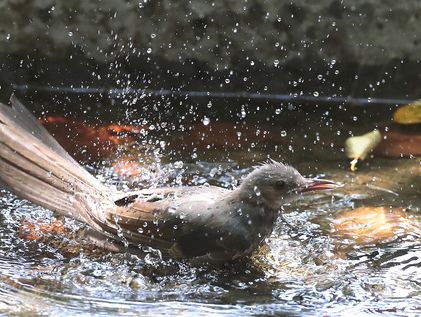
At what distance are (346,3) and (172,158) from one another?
6.63 feet

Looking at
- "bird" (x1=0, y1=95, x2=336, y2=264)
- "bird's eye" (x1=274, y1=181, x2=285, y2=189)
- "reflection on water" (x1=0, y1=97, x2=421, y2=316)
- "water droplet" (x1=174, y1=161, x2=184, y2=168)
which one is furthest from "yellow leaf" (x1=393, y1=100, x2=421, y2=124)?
"bird's eye" (x1=274, y1=181, x2=285, y2=189)

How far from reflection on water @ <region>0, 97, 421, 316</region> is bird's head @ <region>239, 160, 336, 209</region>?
1.12 feet

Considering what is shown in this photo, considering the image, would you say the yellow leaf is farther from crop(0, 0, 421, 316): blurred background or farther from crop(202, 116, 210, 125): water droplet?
crop(202, 116, 210, 125): water droplet

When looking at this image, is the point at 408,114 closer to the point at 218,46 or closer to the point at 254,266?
the point at 218,46

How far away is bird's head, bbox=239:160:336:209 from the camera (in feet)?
13.9

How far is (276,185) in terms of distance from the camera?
4242mm

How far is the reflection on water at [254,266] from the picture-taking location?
12.1 feet

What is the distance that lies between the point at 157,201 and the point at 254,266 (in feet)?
1.96

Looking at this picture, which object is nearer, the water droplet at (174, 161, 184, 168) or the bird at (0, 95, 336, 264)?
the bird at (0, 95, 336, 264)

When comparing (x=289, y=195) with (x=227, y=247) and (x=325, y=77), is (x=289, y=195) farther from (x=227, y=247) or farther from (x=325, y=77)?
(x=325, y=77)

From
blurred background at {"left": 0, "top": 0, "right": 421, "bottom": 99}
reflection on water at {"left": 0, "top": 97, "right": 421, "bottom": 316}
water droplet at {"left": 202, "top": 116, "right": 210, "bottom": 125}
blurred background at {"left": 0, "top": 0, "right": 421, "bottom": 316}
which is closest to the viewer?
reflection on water at {"left": 0, "top": 97, "right": 421, "bottom": 316}

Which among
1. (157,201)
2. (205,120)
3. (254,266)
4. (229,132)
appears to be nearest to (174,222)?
(157,201)

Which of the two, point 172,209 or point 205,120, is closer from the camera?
point 172,209

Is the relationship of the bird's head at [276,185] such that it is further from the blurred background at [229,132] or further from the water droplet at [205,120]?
the water droplet at [205,120]
